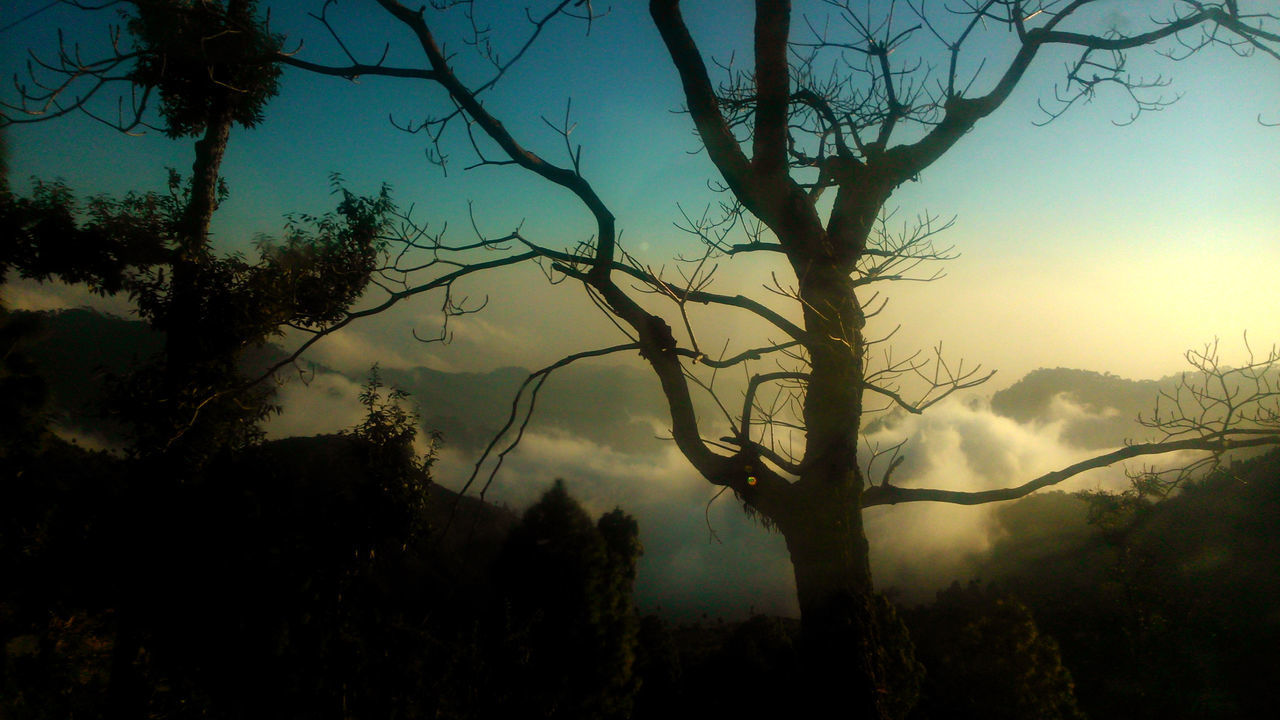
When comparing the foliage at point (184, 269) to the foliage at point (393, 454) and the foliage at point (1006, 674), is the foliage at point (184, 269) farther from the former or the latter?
the foliage at point (1006, 674)

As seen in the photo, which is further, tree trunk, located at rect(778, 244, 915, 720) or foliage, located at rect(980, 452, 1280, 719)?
foliage, located at rect(980, 452, 1280, 719)

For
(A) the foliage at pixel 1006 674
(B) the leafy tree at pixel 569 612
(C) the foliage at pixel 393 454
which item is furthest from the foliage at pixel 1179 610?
(C) the foliage at pixel 393 454

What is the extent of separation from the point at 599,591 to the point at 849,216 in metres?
16.8


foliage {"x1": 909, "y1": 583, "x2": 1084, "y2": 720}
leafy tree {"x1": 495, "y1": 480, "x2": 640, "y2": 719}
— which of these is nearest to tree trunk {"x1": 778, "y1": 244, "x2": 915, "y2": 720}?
foliage {"x1": 909, "y1": 583, "x2": 1084, "y2": 720}

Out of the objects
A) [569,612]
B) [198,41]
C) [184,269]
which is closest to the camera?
[198,41]

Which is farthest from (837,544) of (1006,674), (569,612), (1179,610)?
(1179,610)

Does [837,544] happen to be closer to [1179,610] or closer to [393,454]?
[393,454]

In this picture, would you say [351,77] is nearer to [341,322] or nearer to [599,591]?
[341,322]

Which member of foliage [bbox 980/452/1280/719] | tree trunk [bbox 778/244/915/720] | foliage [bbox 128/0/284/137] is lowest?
foliage [bbox 980/452/1280/719]

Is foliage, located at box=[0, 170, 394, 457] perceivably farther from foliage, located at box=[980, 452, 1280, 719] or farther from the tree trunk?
foliage, located at box=[980, 452, 1280, 719]

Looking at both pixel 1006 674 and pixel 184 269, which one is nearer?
pixel 184 269

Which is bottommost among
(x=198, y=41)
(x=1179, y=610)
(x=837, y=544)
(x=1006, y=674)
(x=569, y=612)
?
(x=1179, y=610)

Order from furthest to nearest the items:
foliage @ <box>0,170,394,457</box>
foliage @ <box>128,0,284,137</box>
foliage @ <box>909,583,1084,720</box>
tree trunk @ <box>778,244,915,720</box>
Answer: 1. foliage @ <box>909,583,1084,720</box>
2. foliage @ <box>0,170,394,457</box>
3. tree trunk @ <box>778,244,915,720</box>
4. foliage @ <box>128,0,284,137</box>

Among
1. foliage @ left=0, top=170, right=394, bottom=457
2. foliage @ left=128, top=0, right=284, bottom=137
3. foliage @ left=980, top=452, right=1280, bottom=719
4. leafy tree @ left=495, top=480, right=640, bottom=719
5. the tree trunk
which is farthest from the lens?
foliage @ left=980, top=452, right=1280, bottom=719
